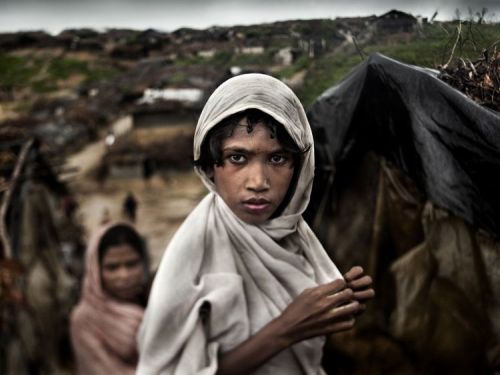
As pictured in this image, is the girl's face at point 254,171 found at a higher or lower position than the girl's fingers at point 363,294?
higher

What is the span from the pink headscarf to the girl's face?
5.03ft

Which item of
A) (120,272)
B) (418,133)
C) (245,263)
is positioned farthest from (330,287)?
(120,272)

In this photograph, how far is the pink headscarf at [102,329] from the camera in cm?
226

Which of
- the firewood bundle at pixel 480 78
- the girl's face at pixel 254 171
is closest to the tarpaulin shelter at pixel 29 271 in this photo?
the girl's face at pixel 254 171

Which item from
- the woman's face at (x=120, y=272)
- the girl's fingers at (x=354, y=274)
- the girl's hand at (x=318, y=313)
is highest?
the girl's fingers at (x=354, y=274)

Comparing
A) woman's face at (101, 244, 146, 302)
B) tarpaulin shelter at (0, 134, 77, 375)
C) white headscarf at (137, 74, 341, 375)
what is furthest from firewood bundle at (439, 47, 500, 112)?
tarpaulin shelter at (0, 134, 77, 375)

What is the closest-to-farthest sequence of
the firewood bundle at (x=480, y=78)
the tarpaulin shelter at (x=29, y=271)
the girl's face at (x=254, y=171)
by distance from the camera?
the girl's face at (x=254, y=171) < the firewood bundle at (x=480, y=78) < the tarpaulin shelter at (x=29, y=271)

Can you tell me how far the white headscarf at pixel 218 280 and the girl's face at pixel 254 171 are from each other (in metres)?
0.04

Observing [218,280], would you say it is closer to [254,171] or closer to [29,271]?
[254,171]

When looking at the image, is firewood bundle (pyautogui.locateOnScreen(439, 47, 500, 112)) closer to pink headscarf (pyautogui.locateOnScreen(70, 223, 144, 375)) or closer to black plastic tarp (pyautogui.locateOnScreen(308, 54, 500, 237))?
black plastic tarp (pyautogui.locateOnScreen(308, 54, 500, 237))

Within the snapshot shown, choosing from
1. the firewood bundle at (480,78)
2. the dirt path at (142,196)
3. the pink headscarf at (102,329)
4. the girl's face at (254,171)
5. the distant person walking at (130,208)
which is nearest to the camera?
the girl's face at (254,171)

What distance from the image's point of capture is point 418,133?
48.9 inches

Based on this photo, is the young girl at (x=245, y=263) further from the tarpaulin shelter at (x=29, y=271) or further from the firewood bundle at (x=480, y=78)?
the tarpaulin shelter at (x=29, y=271)

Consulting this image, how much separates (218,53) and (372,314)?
118cm
